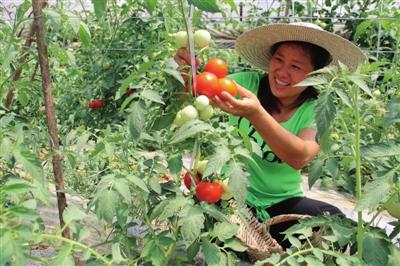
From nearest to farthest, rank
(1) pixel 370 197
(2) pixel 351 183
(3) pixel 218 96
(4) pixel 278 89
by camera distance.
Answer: (1) pixel 370 197 < (3) pixel 218 96 < (2) pixel 351 183 < (4) pixel 278 89

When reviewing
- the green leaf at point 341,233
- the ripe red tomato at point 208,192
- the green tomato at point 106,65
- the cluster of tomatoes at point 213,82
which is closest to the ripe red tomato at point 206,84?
the cluster of tomatoes at point 213,82

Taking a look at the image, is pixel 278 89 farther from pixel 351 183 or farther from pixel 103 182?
pixel 103 182

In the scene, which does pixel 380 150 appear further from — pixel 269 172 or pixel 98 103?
pixel 98 103

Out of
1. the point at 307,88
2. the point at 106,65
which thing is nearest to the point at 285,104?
the point at 307,88

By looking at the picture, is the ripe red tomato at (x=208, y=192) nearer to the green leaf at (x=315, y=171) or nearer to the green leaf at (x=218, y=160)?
the green leaf at (x=218, y=160)

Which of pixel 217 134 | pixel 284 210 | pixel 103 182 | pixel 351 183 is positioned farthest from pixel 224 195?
pixel 284 210

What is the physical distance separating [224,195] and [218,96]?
0.90 ft

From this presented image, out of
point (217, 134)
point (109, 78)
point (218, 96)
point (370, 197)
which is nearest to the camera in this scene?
point (370, 197)

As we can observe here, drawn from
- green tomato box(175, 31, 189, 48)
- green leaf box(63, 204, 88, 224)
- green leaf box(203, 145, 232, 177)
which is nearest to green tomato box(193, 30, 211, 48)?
green tomato box(175, 31, 189, 48)

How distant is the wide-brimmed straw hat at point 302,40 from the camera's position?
56.8 inches

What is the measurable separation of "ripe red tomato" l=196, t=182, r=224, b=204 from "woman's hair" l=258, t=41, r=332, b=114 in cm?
76

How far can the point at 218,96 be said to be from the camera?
1065mm

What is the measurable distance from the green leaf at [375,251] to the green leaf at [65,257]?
2.16 ft

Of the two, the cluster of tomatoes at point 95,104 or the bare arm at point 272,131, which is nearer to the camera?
the bare arm at point 272,131
